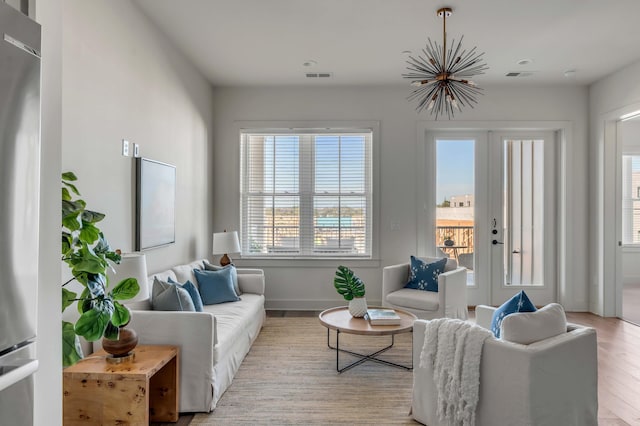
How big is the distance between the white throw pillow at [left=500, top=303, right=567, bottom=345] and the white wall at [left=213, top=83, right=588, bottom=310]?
2.98 metres

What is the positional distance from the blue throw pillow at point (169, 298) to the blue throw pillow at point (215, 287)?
2.90 feet

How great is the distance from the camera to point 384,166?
16.7ft

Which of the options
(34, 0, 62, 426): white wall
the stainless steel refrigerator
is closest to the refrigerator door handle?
the stainless steel refrigerator

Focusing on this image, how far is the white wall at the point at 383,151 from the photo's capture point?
5.04 metres

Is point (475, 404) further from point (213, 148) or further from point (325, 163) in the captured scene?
point (213, 148)

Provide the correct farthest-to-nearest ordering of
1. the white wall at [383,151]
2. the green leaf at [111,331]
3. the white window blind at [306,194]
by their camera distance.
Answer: the white window blind at [306,194] < the white wall at [383,151] < the green leaf at [111,331]

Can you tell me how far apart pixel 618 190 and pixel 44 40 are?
18.6 feet

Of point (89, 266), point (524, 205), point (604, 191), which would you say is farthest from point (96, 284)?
point (604, 191)

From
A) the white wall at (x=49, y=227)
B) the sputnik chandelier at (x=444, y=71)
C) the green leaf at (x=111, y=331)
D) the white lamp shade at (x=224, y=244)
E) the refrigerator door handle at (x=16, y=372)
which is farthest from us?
the white lamp shade at (x=224, y=244)

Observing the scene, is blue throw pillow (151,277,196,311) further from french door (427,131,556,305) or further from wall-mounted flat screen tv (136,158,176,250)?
french door (427,131,556,305)

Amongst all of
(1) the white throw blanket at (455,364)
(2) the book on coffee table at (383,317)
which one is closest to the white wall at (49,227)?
(1) the white throw blanket at (455,364)

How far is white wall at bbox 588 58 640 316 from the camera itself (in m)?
4.71

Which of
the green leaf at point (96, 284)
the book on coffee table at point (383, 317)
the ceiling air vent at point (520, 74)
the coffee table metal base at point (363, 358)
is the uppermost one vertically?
the ceiling air vent at point (520, 74)

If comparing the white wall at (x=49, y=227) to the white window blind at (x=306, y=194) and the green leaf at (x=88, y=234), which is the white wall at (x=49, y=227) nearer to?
the green leaf at (x=88, y=234)
